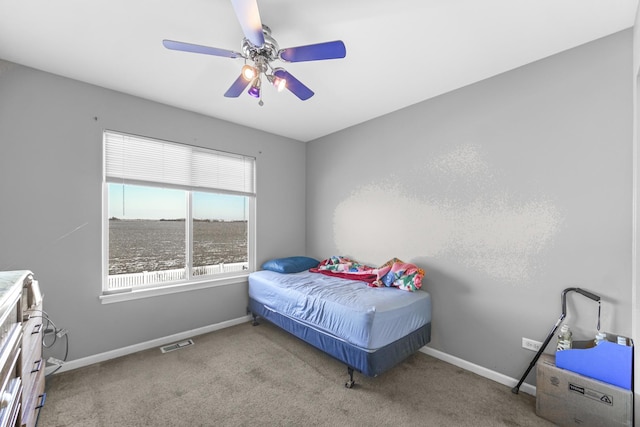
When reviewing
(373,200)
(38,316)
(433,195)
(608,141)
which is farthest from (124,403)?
(608,141)

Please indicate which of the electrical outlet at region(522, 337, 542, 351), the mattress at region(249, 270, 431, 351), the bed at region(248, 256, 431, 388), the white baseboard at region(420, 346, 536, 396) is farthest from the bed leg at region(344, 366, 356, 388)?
the electrical outlet at region(522, 337, 542, 351)

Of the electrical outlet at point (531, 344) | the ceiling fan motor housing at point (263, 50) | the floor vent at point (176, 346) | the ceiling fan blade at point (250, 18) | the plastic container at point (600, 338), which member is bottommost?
the floor vent at point (176, 346)

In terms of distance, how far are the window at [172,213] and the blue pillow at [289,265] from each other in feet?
1.05

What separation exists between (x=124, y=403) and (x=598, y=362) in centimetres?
332

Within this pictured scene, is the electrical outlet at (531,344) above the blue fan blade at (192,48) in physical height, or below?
below

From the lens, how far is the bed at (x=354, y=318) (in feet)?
7.14

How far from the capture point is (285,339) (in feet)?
10.3

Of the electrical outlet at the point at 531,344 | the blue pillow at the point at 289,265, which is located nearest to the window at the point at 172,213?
the blue pillow at the point at 289,265

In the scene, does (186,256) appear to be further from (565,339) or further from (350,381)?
(565,339)

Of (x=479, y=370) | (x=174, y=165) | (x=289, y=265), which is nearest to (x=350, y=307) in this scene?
(x=479, y=370)

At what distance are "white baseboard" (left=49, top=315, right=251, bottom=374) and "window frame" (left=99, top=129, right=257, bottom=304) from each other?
0.50 meters

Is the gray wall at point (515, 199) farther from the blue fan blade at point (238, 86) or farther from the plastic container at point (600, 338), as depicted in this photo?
the blue fan blade at point (238, 86)

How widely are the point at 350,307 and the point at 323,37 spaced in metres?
2.13

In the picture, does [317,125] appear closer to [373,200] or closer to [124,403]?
[373,200]
